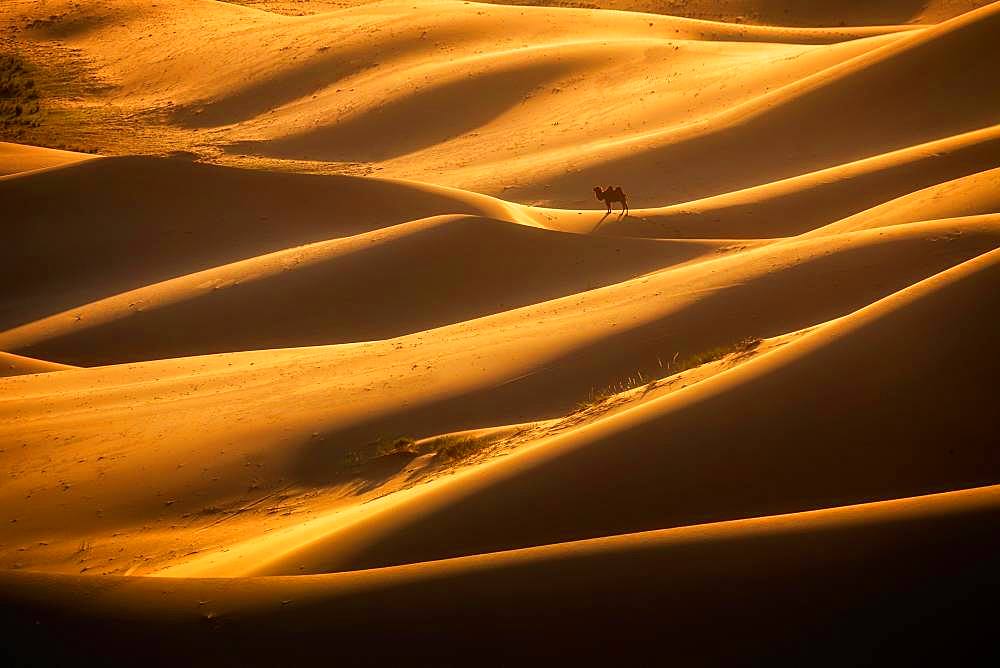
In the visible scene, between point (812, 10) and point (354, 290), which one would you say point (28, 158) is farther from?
point (812, 10)

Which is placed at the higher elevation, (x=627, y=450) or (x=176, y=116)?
(x=176, y=116)

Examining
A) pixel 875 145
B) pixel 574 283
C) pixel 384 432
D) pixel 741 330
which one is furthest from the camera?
pixel 875 145

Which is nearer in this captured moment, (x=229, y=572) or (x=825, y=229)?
(x=229, y=572)

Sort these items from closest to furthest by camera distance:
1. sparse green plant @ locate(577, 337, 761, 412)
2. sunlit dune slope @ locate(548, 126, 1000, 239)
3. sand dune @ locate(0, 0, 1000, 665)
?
sand dune @ locate(0, 0, 1000, 665)
sparse green plant @ locate(577, 337, 761, 412)
sunlit dune slope @ locate(548, 126, 1000, 239)

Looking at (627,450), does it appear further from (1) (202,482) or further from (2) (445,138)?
(2) (445,138)

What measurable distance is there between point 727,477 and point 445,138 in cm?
2344

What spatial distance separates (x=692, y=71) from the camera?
30234 millimetres

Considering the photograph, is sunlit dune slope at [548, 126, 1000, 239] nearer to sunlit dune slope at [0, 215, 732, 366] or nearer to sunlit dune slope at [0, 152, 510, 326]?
sunlit dune slope at [0, 215, 732, 366]

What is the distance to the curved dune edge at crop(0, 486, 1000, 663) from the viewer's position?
496cm

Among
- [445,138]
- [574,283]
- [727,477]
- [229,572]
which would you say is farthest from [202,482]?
[445,138]

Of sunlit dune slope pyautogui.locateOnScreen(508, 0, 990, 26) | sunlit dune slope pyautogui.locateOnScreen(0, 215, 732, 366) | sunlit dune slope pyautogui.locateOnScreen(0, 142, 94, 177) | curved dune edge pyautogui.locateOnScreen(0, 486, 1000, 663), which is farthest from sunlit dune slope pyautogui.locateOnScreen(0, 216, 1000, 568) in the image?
sunlit dune slope pyautogui.locateOnScreen(508, 0, 990, 26)

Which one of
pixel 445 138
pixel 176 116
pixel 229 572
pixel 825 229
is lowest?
pixel 229 572

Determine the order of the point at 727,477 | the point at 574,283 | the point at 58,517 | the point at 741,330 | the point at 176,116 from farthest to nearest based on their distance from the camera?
1. the point at 176,116
2. the point at 574,283
3. the point at 741,330
4. the point at 58,517
5. the point at 727,477

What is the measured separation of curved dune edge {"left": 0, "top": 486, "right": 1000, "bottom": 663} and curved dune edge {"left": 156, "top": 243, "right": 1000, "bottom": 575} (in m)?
0.74
